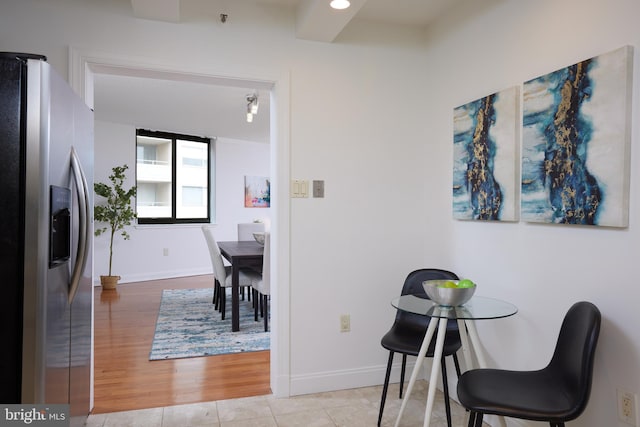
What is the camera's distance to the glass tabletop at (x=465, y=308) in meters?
1.91

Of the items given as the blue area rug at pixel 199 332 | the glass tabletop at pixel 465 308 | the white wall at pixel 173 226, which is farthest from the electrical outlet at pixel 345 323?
the white wall at pixel 173 226

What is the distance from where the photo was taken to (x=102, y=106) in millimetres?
5410

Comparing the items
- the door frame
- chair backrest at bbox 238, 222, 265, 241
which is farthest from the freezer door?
chair backrest at bbox 238, 222, 265, 241

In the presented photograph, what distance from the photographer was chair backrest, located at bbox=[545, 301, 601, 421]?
1.53 m

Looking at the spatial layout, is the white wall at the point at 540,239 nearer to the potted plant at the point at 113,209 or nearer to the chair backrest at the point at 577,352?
the chair backrest at the point at 577,352

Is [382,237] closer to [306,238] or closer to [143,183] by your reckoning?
[306,238]

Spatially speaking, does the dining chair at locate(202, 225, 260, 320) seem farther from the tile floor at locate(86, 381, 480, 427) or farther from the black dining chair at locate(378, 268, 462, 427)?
the black dining chair at locate(378, 268, 462, 427)

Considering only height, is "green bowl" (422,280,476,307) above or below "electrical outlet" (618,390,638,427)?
above

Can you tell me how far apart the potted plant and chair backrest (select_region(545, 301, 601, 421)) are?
5.77m

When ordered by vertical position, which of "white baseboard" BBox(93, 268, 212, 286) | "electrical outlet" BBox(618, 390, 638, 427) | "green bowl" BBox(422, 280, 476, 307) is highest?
"green bowl" BBox(422, 280, 476, 307)

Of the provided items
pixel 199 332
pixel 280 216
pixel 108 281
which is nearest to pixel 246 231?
pixel 108 281

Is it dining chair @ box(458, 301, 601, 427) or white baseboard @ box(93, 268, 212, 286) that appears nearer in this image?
dining chair @ box(458, 301, 601, 427)

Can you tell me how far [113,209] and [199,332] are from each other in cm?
298

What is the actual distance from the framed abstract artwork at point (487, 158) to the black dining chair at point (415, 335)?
1.45 feet
